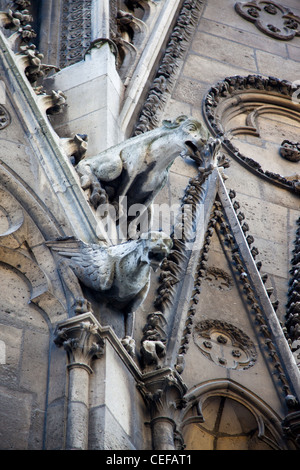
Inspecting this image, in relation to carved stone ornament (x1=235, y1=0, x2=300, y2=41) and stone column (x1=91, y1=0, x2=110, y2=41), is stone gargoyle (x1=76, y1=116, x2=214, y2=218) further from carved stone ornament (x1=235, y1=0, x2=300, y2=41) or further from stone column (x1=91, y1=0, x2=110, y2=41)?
carved stone ornament (x1=235, y1=0, x2=300, y2=41)

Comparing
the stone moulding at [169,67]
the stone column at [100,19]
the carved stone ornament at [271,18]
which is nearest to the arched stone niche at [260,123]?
the stone moulding at [169,67]

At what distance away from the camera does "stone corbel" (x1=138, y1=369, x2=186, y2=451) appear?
26.7 feet

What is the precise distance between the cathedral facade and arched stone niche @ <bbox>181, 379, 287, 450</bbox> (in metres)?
0.01

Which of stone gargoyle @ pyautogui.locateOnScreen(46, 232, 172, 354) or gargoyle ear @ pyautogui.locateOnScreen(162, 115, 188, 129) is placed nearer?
stone gargoyle @ pyautogui.locateOnScreen(46, 232, 172, 354)

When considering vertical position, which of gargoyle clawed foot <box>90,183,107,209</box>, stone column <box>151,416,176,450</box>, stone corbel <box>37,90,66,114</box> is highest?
stone corbel <box>37,90,66,114</box>

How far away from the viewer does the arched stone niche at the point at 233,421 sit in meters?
9.12

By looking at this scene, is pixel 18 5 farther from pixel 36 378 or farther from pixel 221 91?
pixel 36 378

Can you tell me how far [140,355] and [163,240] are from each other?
1.24 metres

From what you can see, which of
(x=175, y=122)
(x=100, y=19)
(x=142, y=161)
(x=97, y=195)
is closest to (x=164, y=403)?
(x=97, y=195)

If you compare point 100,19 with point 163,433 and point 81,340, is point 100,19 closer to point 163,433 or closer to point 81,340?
point 81,340

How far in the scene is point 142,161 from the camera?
32.4 feet

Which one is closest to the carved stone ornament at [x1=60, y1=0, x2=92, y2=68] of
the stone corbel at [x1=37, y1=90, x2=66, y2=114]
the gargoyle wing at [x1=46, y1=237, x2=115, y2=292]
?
the stone corbel at [x1=37, y1=90, x2=66, y2=114]

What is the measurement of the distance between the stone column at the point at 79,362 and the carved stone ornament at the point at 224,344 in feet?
6.02
